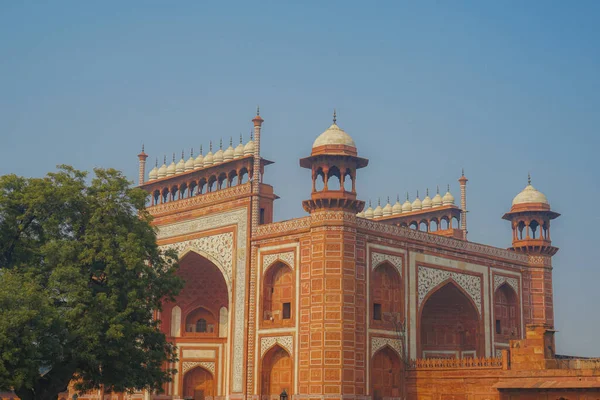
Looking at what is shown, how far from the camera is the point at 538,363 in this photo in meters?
23.1

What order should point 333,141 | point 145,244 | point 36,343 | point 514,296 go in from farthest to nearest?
point 514,296
point 333,141
point 145,244
point 36,343

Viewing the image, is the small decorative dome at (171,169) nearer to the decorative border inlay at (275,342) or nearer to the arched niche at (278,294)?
the arched niche at (278,294)

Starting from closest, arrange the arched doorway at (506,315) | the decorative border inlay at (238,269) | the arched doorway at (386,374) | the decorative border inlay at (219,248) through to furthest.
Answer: the arched doorway at (386,374), the decorative border inlay at (238,269), the decorative border inlay at (219,248), the arched doorway at (506,315)

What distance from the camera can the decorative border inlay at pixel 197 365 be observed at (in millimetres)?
28594

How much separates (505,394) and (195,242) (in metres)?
11.3

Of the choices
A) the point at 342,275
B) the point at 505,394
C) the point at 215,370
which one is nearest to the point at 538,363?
the point at 505,394

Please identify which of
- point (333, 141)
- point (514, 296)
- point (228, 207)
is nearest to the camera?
point (333, 141)

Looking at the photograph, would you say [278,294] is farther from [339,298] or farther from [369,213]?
[369,213]

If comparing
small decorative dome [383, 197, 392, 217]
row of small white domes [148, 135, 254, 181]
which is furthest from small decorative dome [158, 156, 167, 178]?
small decorative dome [383, 197, 392, 217]

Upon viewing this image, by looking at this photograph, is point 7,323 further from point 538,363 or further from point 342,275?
point 538,363

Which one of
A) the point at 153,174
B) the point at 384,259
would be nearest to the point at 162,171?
the point at 153,174

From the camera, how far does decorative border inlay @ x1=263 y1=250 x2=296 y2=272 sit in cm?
2578

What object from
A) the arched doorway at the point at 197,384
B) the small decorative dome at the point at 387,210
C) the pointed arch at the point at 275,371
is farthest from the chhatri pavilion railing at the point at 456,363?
the small decorative dome at the point at 387,210

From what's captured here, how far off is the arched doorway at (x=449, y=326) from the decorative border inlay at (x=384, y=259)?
2.64 metres
